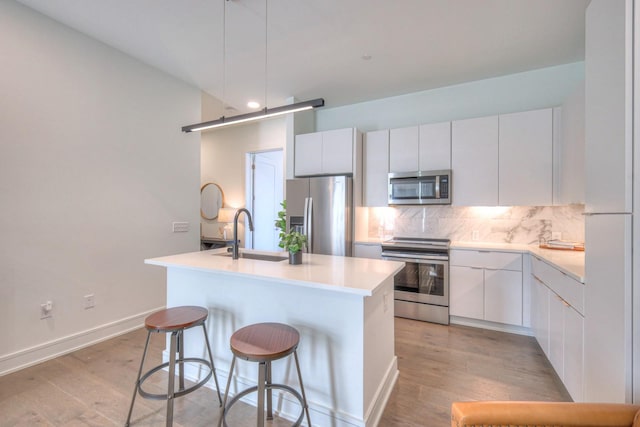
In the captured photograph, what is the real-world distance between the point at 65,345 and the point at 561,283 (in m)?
4.10

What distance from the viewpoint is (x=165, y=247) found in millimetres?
3422

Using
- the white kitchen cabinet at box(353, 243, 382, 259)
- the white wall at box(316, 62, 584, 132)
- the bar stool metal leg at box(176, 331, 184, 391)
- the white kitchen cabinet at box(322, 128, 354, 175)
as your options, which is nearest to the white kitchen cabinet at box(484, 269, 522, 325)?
the white kitchen cabinet at box(353, 243, 382, 259)

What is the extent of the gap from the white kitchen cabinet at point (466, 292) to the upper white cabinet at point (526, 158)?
2.87ft

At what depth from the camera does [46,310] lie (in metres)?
2.45

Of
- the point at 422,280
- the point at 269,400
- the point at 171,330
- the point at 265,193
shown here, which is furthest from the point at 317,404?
the point at 265,193

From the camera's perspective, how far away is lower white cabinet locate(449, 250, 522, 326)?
9.53 feet

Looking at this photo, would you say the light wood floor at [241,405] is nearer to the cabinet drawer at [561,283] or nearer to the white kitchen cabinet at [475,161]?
the cabinet drawer at [561,283]

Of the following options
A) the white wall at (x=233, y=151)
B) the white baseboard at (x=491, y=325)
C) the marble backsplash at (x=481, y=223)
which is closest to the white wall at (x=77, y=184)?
the white wall at (x=233, y=151)

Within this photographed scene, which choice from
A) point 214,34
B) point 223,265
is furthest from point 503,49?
point 223,265

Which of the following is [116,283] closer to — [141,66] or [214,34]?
[141,66]

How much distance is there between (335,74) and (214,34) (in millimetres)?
1388

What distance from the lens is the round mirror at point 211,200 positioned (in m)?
5.59

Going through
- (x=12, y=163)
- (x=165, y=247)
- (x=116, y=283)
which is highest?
(x=12, y=163)

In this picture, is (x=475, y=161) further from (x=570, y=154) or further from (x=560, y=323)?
(x=560, y=323)
